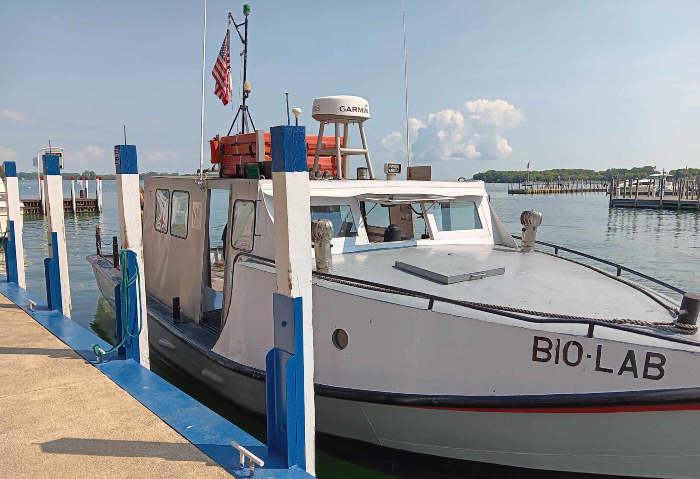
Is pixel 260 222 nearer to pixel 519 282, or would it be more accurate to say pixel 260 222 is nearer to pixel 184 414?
pixel 184 414

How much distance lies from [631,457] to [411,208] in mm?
4379

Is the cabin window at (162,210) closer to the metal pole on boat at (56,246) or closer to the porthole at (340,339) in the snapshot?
the metal pole on boat at (56,246)

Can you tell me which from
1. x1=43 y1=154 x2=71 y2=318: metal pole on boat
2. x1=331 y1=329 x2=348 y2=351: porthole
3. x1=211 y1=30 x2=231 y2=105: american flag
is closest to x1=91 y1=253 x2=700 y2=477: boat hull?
x1=331 y1=329 x2=348 y2=351: porthole

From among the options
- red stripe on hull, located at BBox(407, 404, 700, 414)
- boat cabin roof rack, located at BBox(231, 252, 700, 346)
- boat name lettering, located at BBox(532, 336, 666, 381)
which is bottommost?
red stripe on hull, located at BBox(407, 404, 700, 414)

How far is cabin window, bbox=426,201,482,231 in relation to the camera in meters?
7.45

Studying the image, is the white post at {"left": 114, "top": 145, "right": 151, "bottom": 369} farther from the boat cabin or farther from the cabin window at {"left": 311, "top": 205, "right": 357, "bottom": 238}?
the cabin window at {"left": 311, "top": 205, "right": 357, "bottom": 238}

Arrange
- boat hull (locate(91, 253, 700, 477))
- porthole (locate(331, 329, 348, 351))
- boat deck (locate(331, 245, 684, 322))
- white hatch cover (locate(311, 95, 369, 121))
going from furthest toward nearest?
white hatch cover (locate(311, 95, 369, 121))
porthole (locate(331, 329, 348, 351))
boat deck (locate(331, 245, 684, 322))
boat hull (locate(91, 253, 700, 477))

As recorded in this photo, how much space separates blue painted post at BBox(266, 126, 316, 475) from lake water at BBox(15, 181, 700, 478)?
6.95 feet

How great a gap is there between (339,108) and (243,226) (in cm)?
235

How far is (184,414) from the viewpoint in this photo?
415cm

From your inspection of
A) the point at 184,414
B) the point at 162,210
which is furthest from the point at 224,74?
the point at 184,414

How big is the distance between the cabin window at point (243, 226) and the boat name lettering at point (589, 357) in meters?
3.47

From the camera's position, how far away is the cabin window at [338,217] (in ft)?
21.5

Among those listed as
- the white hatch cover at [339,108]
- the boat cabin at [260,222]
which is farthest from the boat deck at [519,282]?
the white hatch cover at [339,108]
